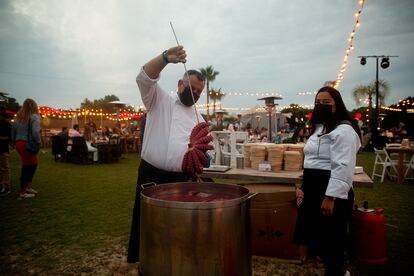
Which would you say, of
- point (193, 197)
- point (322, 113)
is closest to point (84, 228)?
point (193, 197)

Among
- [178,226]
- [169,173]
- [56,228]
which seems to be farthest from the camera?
[56,228]

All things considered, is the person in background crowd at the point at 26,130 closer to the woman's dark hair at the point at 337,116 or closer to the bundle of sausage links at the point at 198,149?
the bundle of sausage links at the point at 198,149

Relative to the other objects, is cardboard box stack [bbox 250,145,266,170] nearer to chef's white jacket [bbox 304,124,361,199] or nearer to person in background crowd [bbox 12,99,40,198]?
chef's white jacket [bbox 304,124,361,199]

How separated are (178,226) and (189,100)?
123cm

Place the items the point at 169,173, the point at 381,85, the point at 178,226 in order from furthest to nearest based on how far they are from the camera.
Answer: the point at 381,85 → the point at 169,173 → the point at 178,226

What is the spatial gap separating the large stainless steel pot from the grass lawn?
2.01 metres

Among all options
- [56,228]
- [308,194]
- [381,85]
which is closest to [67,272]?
[56,228]

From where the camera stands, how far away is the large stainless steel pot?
1.28m

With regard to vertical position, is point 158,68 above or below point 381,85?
below

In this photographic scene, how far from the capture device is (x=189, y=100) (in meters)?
2.27

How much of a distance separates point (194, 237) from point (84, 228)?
369 cm

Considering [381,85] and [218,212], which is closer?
[218,212]

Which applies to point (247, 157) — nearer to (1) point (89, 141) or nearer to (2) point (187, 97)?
(2) point (187, 97)

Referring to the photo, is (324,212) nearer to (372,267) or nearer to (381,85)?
(372,267)
